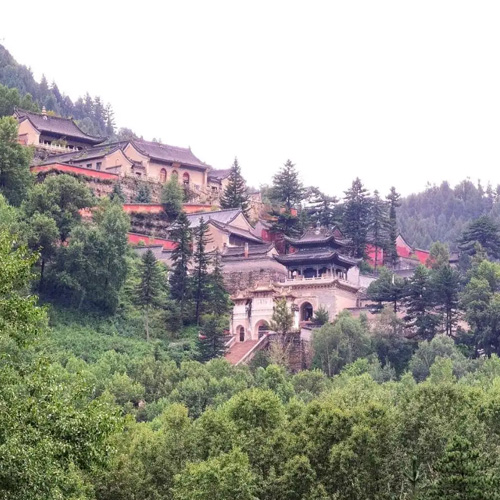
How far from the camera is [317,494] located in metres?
Answer: 33.0

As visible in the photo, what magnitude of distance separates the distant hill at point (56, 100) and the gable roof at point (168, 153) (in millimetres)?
40687

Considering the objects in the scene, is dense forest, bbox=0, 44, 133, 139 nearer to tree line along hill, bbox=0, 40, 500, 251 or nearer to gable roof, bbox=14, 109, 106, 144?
tree line along hill, bbox=0, 40, 500, 251

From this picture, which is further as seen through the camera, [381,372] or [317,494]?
[381,372]

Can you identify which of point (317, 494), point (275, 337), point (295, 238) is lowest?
point (317, 494)

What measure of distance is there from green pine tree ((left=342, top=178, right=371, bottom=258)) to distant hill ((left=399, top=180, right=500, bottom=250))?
1388 inches

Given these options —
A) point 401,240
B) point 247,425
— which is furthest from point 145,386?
point 401,240

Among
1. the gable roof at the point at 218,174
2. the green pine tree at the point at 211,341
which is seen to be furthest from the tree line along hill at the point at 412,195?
the green pine tree at the point at 211,341

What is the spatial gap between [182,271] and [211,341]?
21.1ft

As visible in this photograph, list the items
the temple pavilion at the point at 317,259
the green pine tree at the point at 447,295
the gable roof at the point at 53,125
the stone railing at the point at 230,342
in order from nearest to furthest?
the stone railing at the point at 230,342
the green pine tree at the point at 447,295
the temple pavilion at the point at 317,259
the gable roof at the point at 53,125

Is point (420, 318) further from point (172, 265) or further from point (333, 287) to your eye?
point (172, 265)

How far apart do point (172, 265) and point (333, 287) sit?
7.64 meters

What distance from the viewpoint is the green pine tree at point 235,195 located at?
254 feet

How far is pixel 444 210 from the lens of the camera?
136m

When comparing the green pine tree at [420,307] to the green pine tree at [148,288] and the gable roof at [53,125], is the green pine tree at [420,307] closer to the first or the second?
the green pine tree at [148,288]
